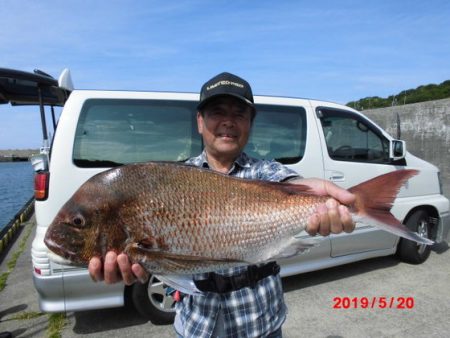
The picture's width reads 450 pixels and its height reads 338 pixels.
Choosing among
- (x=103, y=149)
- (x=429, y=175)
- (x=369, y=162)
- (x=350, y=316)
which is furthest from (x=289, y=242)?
(x=429, y=175)

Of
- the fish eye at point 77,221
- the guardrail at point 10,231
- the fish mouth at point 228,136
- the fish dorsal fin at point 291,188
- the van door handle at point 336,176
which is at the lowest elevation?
the guardrail at point 10,231

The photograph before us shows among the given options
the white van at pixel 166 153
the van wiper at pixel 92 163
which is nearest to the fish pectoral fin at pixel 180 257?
the white van at pixel 166 153

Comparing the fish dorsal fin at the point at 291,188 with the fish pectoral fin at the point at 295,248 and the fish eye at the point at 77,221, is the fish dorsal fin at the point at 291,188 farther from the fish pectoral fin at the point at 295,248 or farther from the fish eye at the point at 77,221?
the fish eye at the point at 77,221

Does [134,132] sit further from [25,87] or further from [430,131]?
[430,131]

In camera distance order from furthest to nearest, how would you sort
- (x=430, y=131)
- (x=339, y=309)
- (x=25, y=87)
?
(x=430, y=131), (x=25, y=87), (x=339, y=309)

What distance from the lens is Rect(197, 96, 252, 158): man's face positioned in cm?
196

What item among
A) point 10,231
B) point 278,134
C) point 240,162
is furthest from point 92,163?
point 10,231

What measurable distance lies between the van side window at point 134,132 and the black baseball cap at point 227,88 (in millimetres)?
1885

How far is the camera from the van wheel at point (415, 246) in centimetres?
538

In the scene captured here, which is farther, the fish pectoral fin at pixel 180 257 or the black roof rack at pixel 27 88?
the black roof rack at pixel 27 88

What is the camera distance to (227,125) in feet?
6.44

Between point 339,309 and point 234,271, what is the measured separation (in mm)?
2889

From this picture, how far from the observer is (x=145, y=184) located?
162 cm

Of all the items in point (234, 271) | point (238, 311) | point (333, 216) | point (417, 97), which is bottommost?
point (238, 311)
